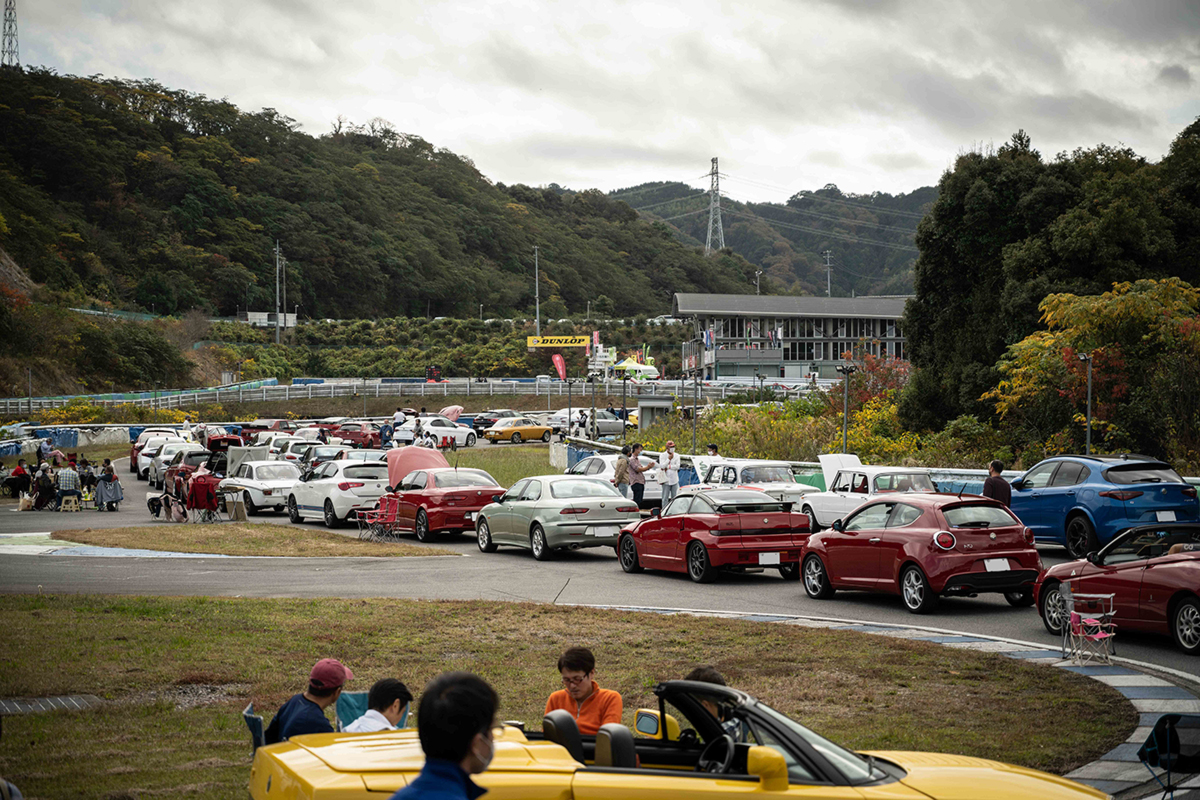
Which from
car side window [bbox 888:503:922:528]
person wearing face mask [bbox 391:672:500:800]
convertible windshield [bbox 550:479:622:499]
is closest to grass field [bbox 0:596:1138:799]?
car side window [bbox 888:503:922:528]

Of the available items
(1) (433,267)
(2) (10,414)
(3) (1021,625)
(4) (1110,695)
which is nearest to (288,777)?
(4) (1110,695)

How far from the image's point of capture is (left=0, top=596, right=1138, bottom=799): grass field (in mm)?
7547

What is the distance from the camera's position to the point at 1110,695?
9.05 meters

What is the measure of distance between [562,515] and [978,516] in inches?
310

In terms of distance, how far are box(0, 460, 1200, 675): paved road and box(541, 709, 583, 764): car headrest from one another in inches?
309

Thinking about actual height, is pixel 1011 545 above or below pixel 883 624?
above

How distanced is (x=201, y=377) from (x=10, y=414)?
92.9ft

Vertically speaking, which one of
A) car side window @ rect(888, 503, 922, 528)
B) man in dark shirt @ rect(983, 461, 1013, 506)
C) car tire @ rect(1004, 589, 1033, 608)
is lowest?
car tire @ rect(1004, 589, 1033, 608)

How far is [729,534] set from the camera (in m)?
16.3

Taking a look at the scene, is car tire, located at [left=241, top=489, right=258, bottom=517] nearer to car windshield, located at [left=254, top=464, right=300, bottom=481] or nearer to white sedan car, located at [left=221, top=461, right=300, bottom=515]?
white sedan car, located at [left=221, top=461, right=300, bottom=515]

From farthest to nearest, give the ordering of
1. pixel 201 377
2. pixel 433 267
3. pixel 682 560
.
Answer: pixel 433 267, pixel 201 377, pixel 682 560

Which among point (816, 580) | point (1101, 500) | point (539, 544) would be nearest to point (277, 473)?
point (539, 544)

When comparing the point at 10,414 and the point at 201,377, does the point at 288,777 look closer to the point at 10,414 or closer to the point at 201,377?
the point at 10,414

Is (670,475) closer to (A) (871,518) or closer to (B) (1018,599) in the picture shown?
(A) (871,518)
